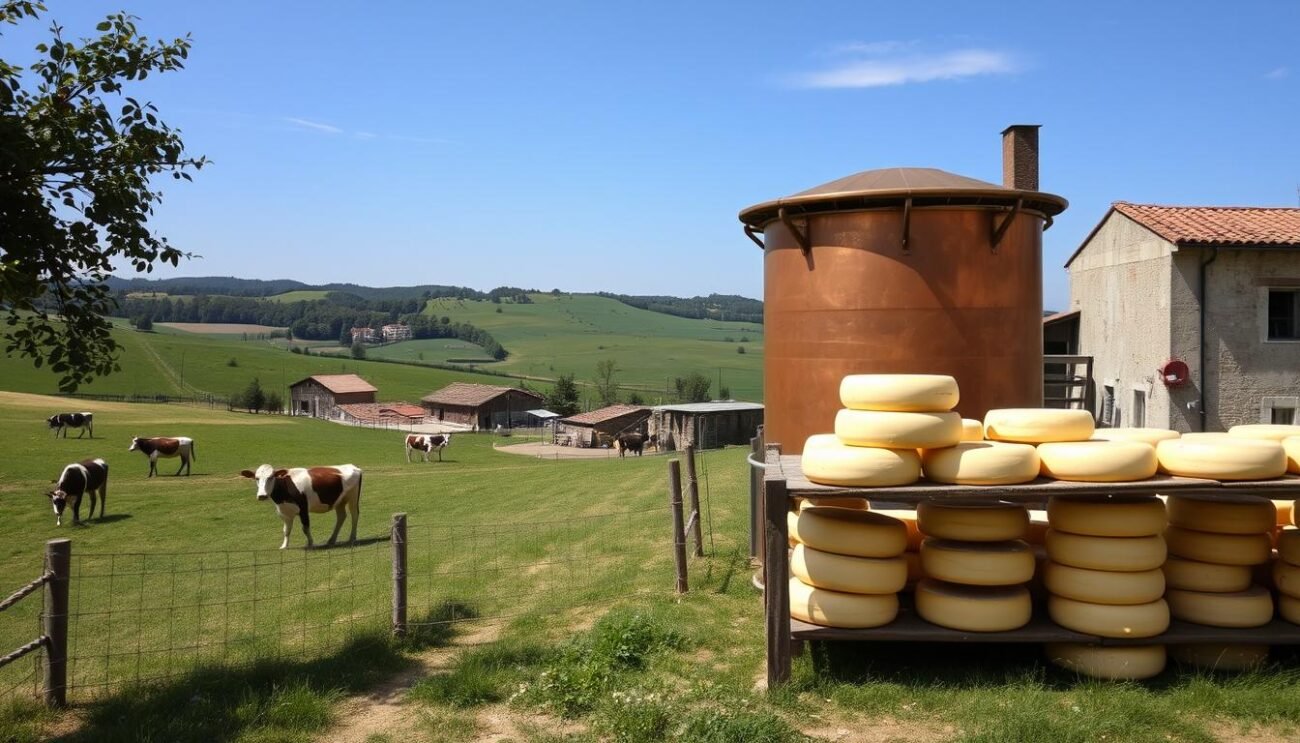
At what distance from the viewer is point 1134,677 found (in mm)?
7020

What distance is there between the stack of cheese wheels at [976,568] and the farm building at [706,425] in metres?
47.5

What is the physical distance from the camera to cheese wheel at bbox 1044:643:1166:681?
Answer: 7.01 meters

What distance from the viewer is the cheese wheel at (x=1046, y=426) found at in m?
7.18

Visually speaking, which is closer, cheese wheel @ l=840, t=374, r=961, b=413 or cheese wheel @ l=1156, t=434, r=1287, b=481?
cheese wheel @ l=1156, t=434, r=1287, b=481

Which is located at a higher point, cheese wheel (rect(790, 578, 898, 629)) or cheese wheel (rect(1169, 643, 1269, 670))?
cheese wheel (rect(790, 578, 898, 629))

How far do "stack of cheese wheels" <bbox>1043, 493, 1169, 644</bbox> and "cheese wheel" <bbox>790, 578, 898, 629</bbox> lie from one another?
55.7 inches

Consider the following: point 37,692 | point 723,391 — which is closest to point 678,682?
point 37,692

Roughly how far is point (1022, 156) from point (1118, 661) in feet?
33.8

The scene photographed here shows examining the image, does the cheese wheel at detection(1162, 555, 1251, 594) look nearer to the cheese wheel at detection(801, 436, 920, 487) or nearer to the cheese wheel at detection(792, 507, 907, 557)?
the cheese wheel at detection(792, 507, 907, 557)

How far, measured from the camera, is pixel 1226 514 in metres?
7.41

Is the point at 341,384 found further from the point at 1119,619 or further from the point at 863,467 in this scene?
the point at 1119,619

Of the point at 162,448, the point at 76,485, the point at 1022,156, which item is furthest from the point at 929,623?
the point at 162,448

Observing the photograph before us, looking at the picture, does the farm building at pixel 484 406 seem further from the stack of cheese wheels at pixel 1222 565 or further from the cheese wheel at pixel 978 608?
the stack of cheese wheels at pixel 1222 565

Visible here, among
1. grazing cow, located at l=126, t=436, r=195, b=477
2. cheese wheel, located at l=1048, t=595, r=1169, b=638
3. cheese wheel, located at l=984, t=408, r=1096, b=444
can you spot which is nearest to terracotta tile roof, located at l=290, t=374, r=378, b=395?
grazing cow, located at l=126, t=436, r=195, b=477
